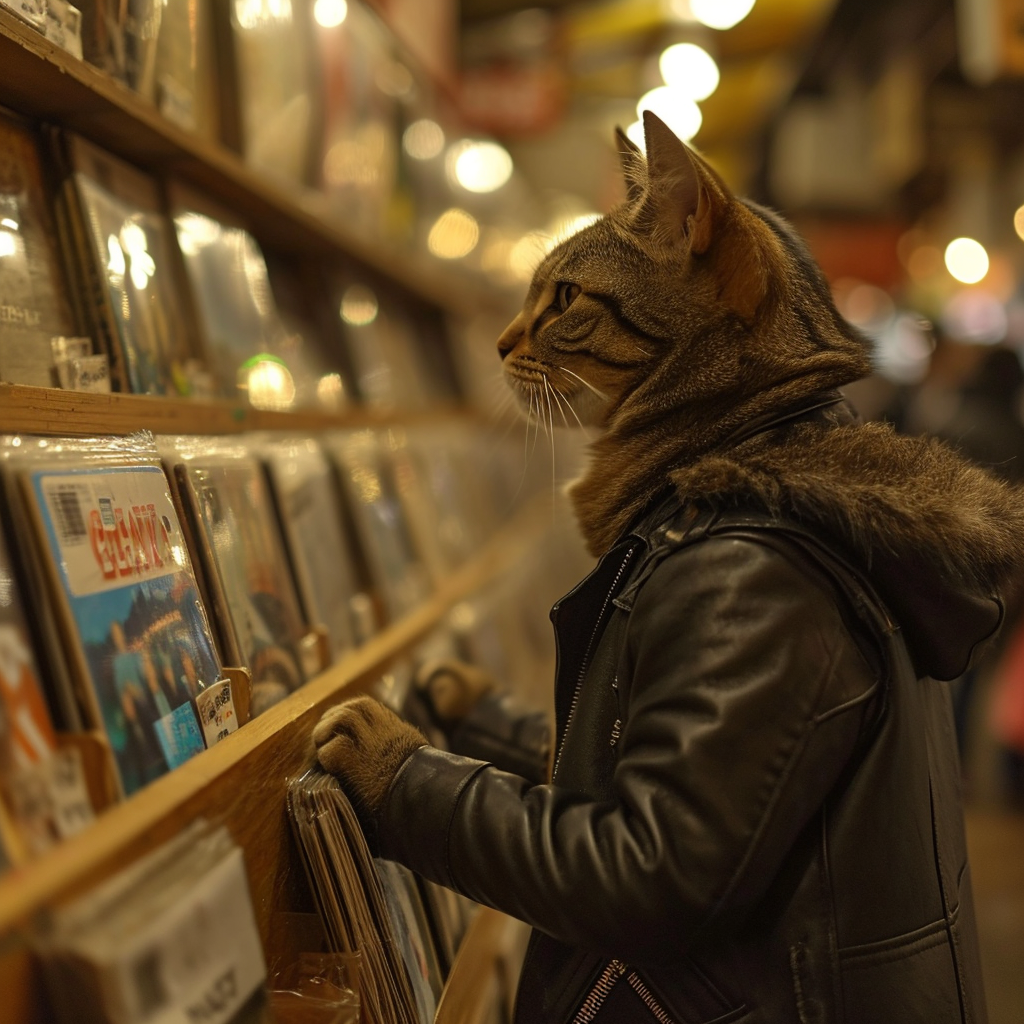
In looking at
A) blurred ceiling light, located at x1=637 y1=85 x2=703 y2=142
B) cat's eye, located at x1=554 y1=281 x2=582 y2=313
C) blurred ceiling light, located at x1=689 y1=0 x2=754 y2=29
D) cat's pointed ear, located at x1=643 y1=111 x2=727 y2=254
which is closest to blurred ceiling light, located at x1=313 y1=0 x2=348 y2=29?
cat's eye, located at x1=554 y1=281 x2=582 y2=313

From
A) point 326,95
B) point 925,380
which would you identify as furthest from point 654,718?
point 925,380

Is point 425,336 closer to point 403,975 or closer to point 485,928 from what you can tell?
point 485,928

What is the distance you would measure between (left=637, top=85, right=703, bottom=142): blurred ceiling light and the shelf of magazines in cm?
393

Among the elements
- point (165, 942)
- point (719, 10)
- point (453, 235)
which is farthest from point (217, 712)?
point (719, 10)

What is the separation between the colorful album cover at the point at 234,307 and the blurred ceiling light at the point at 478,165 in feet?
6.23

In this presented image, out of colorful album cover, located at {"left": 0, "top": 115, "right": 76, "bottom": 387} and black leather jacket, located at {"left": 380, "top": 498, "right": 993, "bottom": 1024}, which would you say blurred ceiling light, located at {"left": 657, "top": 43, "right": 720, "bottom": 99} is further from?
black leather jacket, located at {"left": 380, "top": 498, "right": 993, "bottom": 1024}

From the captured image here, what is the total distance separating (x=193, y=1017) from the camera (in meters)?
0.74

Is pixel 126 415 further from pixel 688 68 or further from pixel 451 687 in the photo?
pixel 688 68

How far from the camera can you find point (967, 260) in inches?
211

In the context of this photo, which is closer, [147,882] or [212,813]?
[147,882]

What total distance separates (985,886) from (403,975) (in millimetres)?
2623

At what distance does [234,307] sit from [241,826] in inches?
40.1

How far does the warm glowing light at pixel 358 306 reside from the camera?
7.89 feet

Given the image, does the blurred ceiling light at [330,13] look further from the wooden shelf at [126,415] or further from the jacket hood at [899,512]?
the jacket hood at [899,512]
